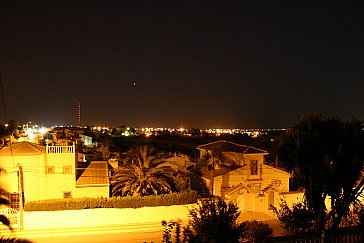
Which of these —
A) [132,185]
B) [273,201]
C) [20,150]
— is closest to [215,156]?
[273,201]

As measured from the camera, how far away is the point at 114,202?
2303 centimetres

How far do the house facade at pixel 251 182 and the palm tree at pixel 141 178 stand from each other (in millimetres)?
4630

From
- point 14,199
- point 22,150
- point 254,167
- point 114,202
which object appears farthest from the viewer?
point 254,167

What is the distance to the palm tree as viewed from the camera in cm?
2442

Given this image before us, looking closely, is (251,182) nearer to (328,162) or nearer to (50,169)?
(328,162)

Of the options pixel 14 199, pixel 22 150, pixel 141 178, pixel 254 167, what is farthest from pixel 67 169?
pixel 254 167

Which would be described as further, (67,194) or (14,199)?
(67,194)

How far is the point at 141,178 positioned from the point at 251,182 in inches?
339

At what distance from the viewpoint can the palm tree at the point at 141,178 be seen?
24.4 metres

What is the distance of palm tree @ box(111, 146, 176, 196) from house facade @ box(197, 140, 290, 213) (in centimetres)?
463

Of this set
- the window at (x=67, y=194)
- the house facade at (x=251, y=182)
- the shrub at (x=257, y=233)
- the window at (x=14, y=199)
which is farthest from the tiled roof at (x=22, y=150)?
the shrub at (x=257, y=233)

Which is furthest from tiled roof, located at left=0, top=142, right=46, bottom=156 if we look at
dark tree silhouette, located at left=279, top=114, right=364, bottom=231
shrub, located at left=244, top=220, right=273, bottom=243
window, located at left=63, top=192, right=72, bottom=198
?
dark tree silhouette, located at left=279, top=114, right=364, bottom=231

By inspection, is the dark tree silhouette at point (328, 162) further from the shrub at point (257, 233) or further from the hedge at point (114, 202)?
the hedge at point (114, 202)

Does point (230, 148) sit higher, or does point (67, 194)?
point (230, 148)
